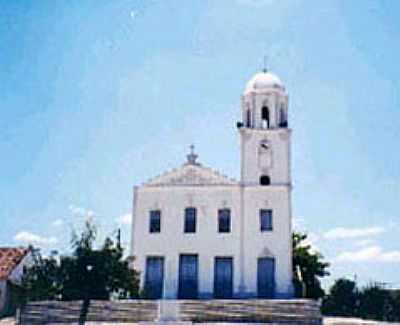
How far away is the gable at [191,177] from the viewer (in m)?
42.5

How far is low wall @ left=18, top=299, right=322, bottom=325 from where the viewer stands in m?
31.5

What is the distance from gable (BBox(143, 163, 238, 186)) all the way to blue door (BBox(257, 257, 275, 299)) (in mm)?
5093

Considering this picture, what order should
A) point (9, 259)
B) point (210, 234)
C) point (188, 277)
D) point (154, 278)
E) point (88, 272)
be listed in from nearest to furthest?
point (88, 272)
point (188, 277)
point (154, 278)
point (210, 234)
point (9, 259)

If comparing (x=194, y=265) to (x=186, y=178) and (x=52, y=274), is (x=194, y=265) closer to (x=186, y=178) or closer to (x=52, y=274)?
(x=186, y=178)

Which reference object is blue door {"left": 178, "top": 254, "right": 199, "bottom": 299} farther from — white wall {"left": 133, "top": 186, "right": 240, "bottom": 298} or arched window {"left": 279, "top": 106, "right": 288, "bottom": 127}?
arched window {"left": 279, "top": 106, "right": 288, "bottom": 127}

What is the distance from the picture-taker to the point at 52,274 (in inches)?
1115

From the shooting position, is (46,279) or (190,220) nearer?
(46,279)

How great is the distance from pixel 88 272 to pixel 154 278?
45.9 ft

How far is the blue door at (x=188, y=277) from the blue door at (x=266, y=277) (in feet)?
11.7

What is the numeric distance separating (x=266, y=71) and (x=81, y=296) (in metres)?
22.2

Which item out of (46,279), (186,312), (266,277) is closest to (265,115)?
(266,277)

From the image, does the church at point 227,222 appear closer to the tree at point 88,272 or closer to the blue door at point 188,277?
the blue door at point 188,277

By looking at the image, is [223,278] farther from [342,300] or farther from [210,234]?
[342,300]

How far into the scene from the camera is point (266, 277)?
40375 millimetres
